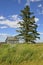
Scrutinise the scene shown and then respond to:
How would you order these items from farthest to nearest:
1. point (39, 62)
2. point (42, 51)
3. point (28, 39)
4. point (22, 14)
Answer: point (22, 14)
point (28, 39)
point (42, 51)
point (39, 62)

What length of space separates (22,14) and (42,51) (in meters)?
34.2

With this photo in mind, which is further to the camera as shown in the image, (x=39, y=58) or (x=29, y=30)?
(x=29, y=30)

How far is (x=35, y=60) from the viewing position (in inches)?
A: 635

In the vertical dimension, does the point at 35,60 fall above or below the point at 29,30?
below

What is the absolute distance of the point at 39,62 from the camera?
15.4m

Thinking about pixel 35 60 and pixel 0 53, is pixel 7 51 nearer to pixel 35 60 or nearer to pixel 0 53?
pixel 0 53

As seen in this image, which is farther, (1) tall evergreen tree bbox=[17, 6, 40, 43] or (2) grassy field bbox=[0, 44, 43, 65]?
(1) tall evergreen tree bbox=[17, 6, 40, 43]

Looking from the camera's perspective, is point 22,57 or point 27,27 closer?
point 22,57

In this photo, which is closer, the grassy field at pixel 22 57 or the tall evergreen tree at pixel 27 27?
the grassy field at pixel 22 57

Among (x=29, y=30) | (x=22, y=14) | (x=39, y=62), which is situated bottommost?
(x=39, y=62)

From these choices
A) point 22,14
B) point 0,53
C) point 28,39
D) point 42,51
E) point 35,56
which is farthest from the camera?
point 22,14

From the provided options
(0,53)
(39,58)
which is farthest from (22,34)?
(39,58)

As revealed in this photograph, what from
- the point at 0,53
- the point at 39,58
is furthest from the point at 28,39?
the point at 39,58

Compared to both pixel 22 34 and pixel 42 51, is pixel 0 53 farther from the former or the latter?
pixel 22 34
